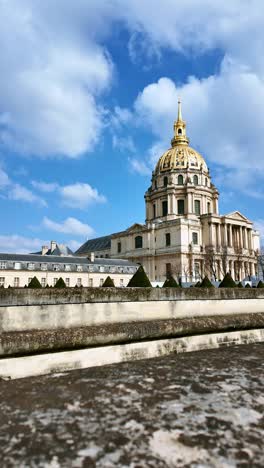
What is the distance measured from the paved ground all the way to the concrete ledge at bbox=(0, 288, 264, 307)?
2.00m

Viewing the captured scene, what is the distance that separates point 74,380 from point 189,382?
6.02 ft

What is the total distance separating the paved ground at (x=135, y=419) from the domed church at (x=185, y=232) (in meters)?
53.3

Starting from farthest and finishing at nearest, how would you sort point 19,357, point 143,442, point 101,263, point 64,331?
point 101,263, point 64,331, point 19,357, point 143,442

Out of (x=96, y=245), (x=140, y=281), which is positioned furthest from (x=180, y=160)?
(x=140, y=281)

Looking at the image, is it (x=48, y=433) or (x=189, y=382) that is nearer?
(x=48, y=433)

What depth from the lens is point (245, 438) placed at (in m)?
3.59

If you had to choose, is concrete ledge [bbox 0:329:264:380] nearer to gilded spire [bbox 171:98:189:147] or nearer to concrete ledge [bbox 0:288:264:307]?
concrete ledge [bbox 0:288:264:307]

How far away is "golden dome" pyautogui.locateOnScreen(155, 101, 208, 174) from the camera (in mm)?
75812

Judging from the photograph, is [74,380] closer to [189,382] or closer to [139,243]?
[189,382]

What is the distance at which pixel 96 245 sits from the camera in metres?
89.9

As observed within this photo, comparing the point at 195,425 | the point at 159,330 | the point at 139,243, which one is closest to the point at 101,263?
the point at 139,243

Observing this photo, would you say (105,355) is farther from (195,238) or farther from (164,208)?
(164,208)

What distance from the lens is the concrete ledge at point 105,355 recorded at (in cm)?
621

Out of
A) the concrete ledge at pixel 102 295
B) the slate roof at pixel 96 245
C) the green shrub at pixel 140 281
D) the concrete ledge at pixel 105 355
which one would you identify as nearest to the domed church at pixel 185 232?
the slate roof at pixel 96 245
